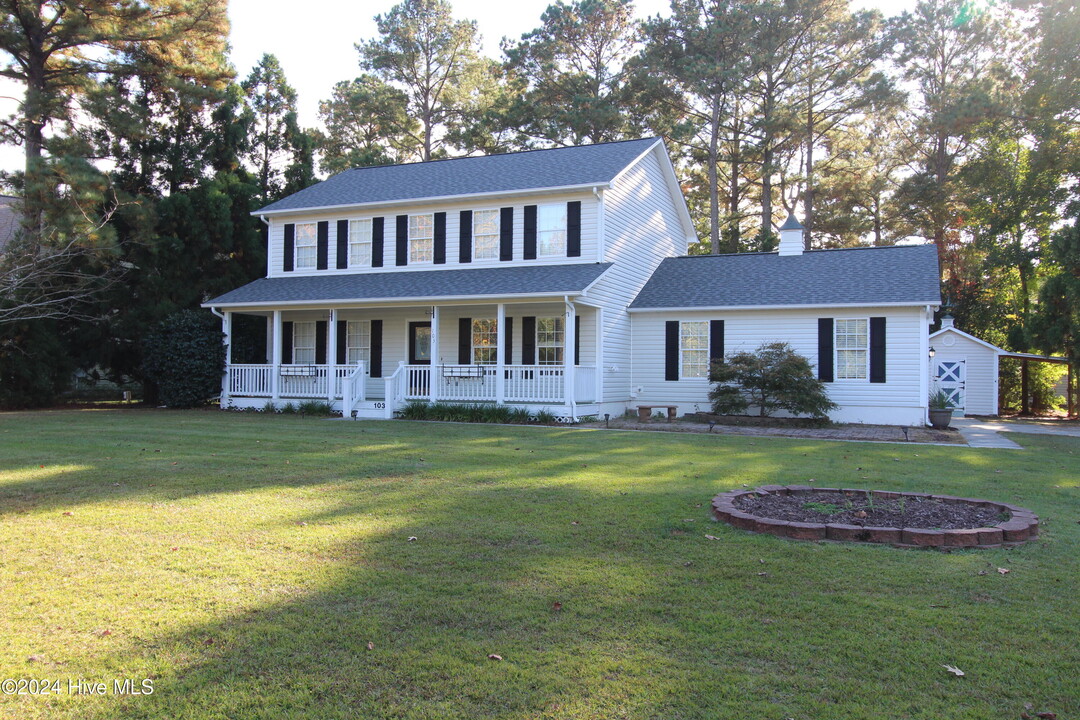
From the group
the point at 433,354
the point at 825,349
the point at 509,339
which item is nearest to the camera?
the point at 825,349

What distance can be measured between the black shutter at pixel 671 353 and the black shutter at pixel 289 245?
1163 cm

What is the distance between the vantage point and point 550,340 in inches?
781

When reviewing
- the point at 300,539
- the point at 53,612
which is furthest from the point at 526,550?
the point at 53,612

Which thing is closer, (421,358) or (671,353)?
(671,353)

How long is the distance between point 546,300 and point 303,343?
8.94 m

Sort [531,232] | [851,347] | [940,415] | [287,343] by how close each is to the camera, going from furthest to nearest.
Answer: [287,343] → [531,232] → [851,347] → [940,415]

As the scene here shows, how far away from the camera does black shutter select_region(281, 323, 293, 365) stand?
899 inches

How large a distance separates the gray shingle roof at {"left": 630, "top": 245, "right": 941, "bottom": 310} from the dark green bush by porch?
12097mm

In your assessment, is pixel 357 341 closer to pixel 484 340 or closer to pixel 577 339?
pixel 484 340

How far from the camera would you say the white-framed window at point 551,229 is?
1964cm

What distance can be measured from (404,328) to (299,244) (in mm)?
4539

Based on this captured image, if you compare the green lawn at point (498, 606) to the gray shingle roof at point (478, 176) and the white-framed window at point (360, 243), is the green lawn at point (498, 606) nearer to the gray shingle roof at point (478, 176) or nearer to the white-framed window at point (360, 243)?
the gray shingle roof at point (478, 176)

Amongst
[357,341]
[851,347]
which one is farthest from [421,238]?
[851,347]

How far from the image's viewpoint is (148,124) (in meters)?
23.7
